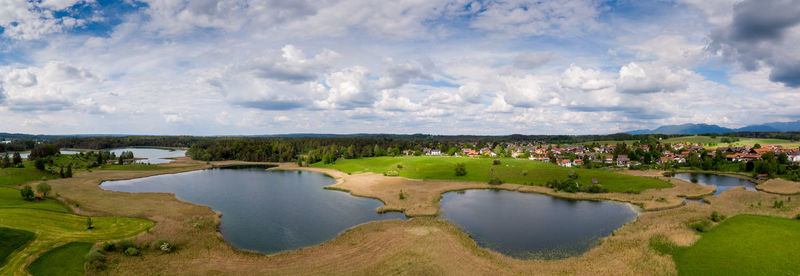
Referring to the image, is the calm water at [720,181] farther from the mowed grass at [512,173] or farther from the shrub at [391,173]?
the shrub at [391,173]

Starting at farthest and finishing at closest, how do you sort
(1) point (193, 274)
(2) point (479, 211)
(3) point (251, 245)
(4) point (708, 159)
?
(4) point (708, 159) → (2) point (479, 211) → (3) point (251, 245) → (1) point (193, 274)

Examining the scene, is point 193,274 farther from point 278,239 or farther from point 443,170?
point 443,170

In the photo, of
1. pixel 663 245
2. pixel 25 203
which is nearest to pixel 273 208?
pixel 25 203

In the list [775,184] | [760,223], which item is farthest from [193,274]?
[775,184]

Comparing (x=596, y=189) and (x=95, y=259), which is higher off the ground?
(x=95, y=259)

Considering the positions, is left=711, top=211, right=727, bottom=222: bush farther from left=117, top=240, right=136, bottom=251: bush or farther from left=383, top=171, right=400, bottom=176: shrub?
left=117, top=240, right=136, bottom=251: bush

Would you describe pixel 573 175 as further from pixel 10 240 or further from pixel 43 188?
pixel 43 188
